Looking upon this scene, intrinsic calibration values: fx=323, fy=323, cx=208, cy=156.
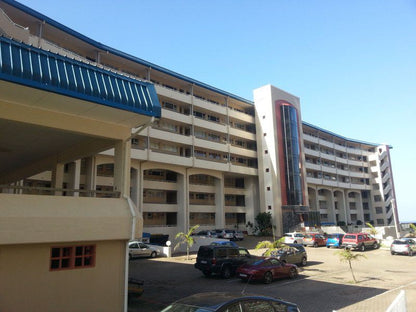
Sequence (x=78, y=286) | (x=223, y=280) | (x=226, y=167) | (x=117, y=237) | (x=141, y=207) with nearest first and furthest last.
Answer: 1. (x=78, y=286)
2. (x=117, y=237)
3. (x=223, y=280)
4. (x=141, y=207)
5. (x=226, y=167)

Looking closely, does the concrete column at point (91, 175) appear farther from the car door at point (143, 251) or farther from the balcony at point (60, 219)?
the balcony at point (60, 219)

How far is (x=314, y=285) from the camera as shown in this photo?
656 inches

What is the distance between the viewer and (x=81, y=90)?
962cm

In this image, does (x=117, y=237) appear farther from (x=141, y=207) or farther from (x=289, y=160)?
(x=289, y=160)

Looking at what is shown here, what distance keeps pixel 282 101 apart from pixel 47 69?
48.9 metres

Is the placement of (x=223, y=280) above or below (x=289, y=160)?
below

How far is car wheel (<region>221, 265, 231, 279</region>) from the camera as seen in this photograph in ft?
62.2

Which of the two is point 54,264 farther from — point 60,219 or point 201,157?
point 201,157

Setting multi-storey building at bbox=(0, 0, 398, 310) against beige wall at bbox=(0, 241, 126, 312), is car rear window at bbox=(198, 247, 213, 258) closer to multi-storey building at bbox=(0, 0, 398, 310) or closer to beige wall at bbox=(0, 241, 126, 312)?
beige wall at bbox=(0, 241, 126, 312)

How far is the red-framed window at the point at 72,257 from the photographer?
977 cm

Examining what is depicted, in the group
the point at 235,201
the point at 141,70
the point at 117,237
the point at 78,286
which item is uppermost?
the point at 141,70

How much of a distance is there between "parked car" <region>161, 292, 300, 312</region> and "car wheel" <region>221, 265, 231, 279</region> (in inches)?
481

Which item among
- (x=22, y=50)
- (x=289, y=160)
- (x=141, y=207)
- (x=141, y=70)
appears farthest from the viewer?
(x=289, y=160)

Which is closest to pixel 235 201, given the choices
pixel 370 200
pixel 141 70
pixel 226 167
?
pixel 226 167
